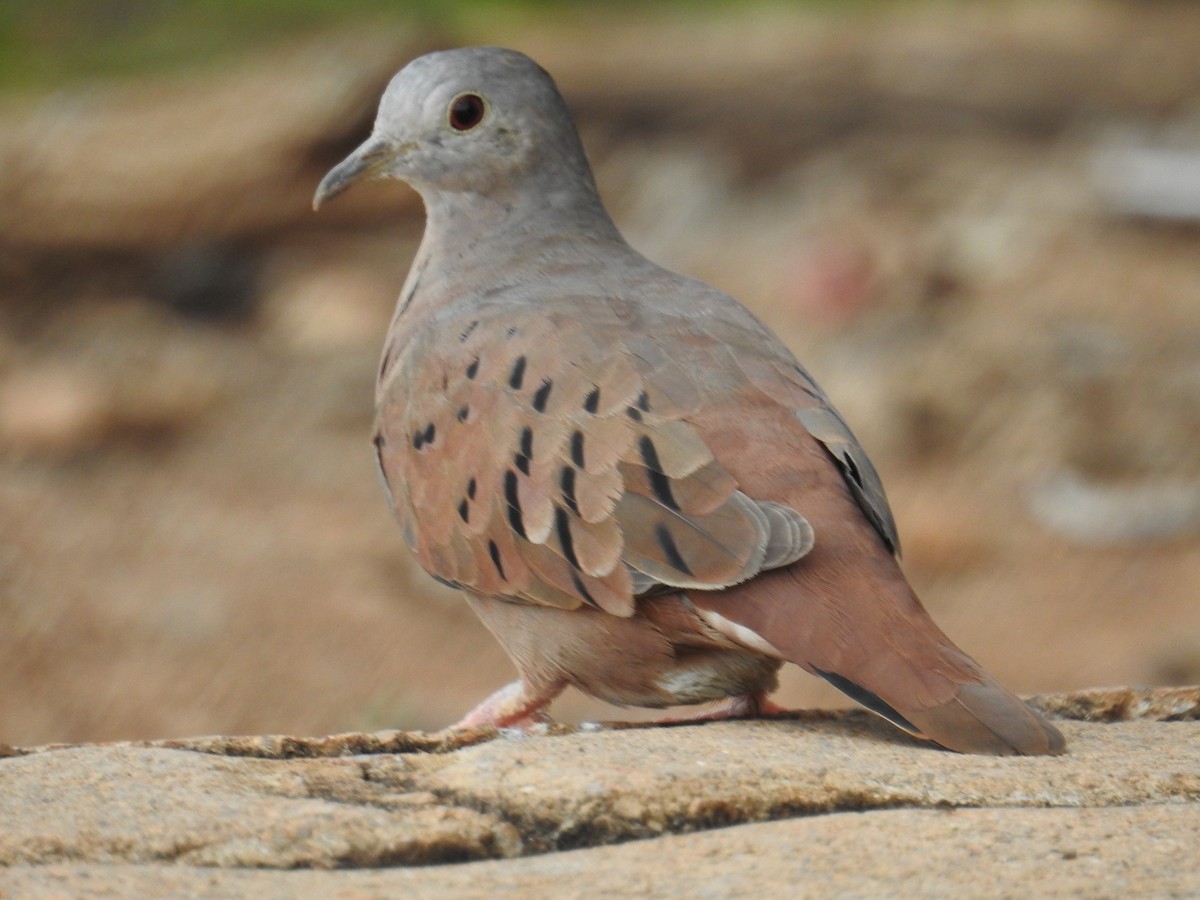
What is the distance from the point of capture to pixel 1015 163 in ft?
46.7

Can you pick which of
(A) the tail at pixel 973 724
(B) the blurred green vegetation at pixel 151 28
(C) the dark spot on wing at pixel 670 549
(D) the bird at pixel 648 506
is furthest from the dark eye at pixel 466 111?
(B) the blurred green vegetation at pixel 151 28

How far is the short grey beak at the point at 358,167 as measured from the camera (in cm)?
504

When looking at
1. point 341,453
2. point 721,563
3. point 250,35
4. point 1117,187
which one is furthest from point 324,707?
point 1117,187

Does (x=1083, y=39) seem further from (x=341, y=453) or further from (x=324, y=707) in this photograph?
(x=324, y=707)

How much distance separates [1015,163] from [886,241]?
2212 mm

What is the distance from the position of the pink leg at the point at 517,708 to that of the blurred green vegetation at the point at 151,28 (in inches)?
355

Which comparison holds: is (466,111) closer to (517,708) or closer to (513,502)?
(513,502)

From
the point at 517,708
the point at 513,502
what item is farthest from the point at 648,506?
the point at 517,708

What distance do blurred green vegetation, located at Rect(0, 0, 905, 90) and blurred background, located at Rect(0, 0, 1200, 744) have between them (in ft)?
0.12

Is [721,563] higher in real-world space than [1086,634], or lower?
lower

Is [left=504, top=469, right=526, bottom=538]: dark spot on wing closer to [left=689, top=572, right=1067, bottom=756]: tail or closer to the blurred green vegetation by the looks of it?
[left=689, top=572, right=1067, bottom=756]: tail

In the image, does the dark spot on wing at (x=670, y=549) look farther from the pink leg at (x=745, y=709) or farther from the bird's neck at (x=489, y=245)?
the bird's neck at (x=489, y=245)

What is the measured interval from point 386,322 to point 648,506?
332 inches

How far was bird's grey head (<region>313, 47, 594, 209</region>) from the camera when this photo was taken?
5.04 metres
